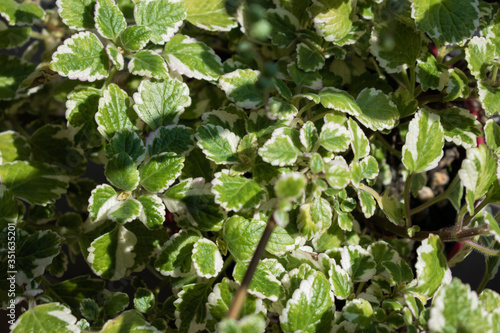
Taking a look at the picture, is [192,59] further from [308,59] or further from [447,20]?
[447,20]

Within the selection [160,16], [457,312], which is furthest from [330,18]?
[457,312]

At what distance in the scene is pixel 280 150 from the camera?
2.18 ft

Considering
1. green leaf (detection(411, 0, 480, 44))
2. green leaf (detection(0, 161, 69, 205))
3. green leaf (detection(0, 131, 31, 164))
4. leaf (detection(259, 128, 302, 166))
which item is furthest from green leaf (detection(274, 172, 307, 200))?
green leaf (detection(0, 131, 31, 164))

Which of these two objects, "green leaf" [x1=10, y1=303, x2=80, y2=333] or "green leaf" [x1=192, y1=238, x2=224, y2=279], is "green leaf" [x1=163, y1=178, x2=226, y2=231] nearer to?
"green leaf" [x1=192, y1=238, x2=224, y2=279]

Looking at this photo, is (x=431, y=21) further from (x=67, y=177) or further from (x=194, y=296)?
(x=67, y=177)

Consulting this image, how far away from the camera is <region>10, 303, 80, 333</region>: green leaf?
69 centimetres

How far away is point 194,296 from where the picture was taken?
0.76 meters

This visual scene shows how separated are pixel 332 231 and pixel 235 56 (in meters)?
0.41

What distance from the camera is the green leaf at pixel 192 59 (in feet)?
2.66

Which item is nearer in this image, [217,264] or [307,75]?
[217,264]

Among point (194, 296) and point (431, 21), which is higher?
point (431, 21)

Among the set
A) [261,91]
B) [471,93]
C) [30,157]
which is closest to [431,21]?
[471,93]

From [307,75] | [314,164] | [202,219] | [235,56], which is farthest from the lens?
[235,56]

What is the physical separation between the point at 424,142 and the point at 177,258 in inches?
18.5
